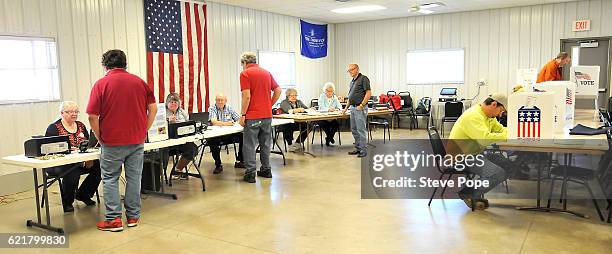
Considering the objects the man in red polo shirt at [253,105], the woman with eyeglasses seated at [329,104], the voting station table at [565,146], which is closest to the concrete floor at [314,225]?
the voting station table at [565,146]

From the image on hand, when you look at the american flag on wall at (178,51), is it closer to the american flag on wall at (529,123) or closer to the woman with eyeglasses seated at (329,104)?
the woman with eyeglasses seated at (329,104)

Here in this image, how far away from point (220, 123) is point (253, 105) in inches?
36.6

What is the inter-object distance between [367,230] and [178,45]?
492 centimetres

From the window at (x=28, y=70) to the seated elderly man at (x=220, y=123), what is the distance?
6.25 ft

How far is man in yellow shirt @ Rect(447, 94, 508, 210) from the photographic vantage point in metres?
3.94

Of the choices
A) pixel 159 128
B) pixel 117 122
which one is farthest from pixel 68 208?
pixel 117 122

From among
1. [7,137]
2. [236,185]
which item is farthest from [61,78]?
[236,185]

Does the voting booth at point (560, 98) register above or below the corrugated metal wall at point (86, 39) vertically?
below

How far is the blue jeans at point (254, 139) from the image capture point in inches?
209

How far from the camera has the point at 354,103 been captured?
23.0 feet

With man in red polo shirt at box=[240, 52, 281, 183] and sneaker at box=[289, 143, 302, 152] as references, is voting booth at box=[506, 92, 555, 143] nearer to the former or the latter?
man in red polo shirt at box=[240, 52, 281, 183]

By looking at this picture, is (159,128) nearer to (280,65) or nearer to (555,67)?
(555,67)

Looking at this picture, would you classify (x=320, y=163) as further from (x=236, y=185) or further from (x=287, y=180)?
(x=236, y=185)

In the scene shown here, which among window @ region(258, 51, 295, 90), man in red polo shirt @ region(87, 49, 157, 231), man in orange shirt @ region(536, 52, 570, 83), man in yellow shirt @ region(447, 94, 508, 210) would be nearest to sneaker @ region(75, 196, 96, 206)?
man in red polo shirt @ region(87, 49, 157, 231)
